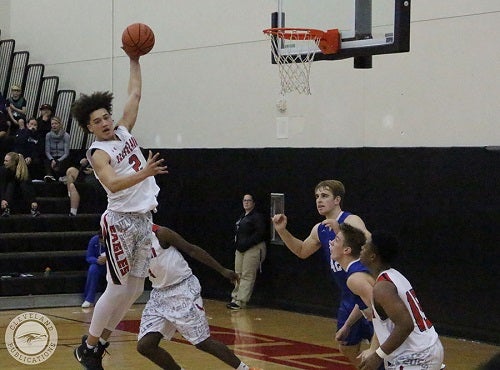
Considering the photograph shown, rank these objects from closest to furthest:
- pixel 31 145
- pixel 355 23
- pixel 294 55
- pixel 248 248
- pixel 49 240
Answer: pixel 355 23
pixel 294 55
pixel 248 248
pixel 49 240
pixel 31 145

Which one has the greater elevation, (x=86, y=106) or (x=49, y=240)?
(x=86, y=106)

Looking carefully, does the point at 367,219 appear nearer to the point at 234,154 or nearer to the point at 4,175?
the point at 234,154

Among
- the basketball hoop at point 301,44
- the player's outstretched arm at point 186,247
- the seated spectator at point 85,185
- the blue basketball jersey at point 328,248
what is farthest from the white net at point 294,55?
the seated spectator at point 85,185

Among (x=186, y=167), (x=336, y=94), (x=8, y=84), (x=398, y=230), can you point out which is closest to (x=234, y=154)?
(x=186, y=167)

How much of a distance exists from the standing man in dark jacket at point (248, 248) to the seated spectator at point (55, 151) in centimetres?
430

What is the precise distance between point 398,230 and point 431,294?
3.04 ft

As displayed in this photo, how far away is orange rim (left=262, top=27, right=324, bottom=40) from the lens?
888cm

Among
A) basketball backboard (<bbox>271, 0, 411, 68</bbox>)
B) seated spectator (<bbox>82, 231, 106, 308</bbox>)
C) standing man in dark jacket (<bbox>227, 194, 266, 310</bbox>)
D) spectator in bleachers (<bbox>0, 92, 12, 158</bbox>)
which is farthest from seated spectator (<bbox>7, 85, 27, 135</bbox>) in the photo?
basketball backboard (<bbox>271, 0, 411, 68</bbox>)

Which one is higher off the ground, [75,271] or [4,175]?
[4,175]

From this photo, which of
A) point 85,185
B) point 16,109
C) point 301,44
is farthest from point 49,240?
point 301,44

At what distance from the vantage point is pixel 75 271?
15656mm

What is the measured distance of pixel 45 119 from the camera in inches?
698

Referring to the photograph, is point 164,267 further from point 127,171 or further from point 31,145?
point 31,145

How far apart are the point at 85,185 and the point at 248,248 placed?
3.96 metres
